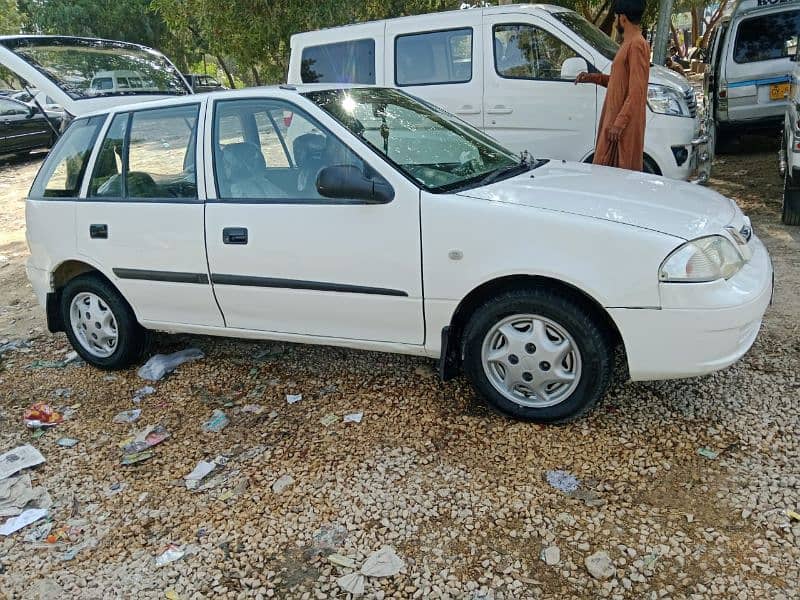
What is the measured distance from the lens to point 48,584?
108 inches

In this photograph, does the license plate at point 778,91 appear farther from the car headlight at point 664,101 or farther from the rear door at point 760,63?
the car headlight at point 664,101

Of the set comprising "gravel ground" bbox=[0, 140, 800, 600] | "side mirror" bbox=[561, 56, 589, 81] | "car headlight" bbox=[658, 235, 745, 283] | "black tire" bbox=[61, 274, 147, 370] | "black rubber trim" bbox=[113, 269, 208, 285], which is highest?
"side mirror" bbox=[561, 56, 589, 81]

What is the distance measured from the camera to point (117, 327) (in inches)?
176

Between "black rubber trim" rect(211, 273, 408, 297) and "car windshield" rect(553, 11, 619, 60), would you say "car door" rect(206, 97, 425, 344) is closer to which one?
"black rubber trim" rect(211, 273, 408, 297)

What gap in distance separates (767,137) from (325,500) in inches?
424

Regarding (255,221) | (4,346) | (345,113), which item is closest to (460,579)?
(255,221)

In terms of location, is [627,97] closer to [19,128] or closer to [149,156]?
[149,156]

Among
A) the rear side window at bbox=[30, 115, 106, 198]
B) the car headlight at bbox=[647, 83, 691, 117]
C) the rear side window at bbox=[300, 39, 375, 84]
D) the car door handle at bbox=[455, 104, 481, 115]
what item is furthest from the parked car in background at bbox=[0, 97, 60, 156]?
the car headlight at bbox=[647, 83, 691, 117]

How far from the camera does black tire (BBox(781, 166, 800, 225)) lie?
6273 mm

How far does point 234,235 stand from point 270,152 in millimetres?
580

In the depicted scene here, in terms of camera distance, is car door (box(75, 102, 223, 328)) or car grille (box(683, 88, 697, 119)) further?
car grille (box(683, 88, 697, 119))

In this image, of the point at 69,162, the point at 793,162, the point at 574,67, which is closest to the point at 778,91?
the point at 793,162

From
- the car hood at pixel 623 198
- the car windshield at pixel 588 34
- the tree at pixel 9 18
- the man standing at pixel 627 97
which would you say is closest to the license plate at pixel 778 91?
the car windshield at pixel 588 34

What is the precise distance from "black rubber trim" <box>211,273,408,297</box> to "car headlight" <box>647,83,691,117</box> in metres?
4.02
